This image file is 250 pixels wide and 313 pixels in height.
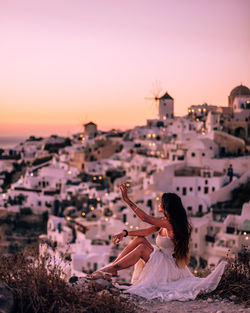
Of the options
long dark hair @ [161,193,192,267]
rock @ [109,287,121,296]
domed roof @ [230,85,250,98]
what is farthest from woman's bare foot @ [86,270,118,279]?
domed roof @ [230,85,250,98]

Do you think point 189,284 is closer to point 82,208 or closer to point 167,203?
point 167,203

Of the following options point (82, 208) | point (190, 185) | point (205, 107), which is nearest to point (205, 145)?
point (190, 185)

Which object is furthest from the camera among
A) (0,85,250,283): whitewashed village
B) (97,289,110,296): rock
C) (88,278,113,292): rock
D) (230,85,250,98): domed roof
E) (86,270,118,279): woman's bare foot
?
(230,85,250,98): domed roof

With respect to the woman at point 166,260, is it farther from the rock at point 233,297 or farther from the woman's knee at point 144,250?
the rock at point 233,297

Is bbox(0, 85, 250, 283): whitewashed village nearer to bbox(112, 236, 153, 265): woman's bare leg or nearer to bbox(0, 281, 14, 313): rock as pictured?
bbox(112, 236, 153, 265): woman's bare leg

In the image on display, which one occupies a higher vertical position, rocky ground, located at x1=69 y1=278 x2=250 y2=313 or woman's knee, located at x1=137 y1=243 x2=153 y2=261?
woman's knee, located at x1=137 y1=243 x2=153 y2=261

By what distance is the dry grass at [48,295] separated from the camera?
3.38m

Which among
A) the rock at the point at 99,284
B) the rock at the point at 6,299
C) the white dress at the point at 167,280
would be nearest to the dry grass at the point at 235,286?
the white dress at the point at 167,280

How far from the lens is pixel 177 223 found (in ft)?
14.1

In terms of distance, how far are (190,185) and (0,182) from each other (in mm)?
21028

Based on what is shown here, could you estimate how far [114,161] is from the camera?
32469 millimetres

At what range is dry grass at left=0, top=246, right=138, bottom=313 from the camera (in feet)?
11.1

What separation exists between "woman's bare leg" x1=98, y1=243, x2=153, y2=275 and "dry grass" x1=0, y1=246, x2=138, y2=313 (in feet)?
1.98

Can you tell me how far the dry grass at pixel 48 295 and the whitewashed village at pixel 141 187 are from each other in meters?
9.26
